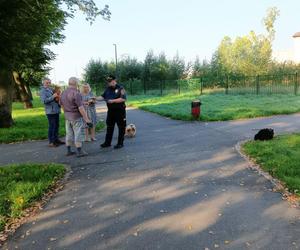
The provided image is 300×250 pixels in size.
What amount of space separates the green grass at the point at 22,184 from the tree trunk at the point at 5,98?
7.83 m

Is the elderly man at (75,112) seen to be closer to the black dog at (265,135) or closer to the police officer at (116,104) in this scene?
the police officer at (116,104)

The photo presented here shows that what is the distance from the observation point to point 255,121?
A: 15.3m

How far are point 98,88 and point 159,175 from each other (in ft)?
163

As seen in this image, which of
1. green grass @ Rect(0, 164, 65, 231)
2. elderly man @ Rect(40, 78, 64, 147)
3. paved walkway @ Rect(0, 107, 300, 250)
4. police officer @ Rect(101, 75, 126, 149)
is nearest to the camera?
paved walkway @ Rect(0, 107, 300, 250)

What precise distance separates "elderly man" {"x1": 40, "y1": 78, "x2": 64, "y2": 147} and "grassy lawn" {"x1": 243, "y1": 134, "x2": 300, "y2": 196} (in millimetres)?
5085

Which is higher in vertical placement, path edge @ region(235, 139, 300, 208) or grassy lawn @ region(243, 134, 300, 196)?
grassy lawn @ region(243, 134, 300, 196)

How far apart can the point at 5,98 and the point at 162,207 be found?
1223 centimetres

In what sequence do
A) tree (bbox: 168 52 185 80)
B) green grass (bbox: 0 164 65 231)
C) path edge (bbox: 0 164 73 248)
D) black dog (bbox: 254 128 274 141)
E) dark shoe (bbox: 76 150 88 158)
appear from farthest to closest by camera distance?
tree (bbox: 168 52 185 80) → black dog (bbox: 254 128 274 141) → dark shoe (bbox: 76 150 88 158) → green grass (bbox: 0 164 65 231) → path edge (bbox: 0 164 73 248)

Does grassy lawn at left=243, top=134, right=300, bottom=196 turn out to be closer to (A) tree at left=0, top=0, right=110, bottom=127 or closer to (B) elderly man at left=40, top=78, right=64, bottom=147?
(B) elderly man at left=40, top=78, right=64, bottom=147

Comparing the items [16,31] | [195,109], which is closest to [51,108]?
[16,31]

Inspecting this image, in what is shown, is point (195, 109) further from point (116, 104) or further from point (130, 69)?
point (130, 69)

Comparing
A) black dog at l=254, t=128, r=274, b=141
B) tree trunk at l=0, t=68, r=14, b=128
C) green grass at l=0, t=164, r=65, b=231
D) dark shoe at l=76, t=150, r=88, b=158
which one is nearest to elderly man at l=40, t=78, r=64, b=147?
dark shoe at l=76, t=150, r=88, b=158

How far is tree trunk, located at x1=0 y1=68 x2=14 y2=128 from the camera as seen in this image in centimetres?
1560

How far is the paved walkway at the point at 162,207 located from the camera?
175 inches
